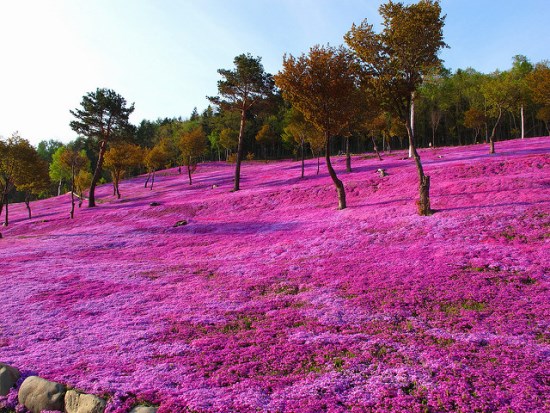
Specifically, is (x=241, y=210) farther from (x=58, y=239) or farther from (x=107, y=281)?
(x=107, y=281)

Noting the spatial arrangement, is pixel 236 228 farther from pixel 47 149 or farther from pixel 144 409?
pixel 47 149

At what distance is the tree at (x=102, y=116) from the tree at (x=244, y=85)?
616 inches

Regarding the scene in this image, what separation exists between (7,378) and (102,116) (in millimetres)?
49530

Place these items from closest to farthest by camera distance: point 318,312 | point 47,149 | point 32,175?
point 318,312 < point 32,175 < point 47,149

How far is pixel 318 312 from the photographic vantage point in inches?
462

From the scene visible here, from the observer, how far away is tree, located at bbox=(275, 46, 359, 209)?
1038 inches

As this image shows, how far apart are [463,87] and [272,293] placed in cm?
9823

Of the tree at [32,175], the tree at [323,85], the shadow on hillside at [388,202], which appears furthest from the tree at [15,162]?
the shadow on hillside at [388,202]

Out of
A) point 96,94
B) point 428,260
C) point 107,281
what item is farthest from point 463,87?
point 107,281

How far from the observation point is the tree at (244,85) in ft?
142

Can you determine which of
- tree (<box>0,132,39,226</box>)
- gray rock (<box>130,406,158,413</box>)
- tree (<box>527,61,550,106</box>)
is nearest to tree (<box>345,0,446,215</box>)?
gray rock (<box>130,406,158,413</box>)

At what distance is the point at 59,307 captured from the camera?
14062 mm

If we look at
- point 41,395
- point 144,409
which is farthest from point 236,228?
point 144,409

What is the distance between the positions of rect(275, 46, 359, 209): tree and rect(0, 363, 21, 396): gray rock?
866 inches
